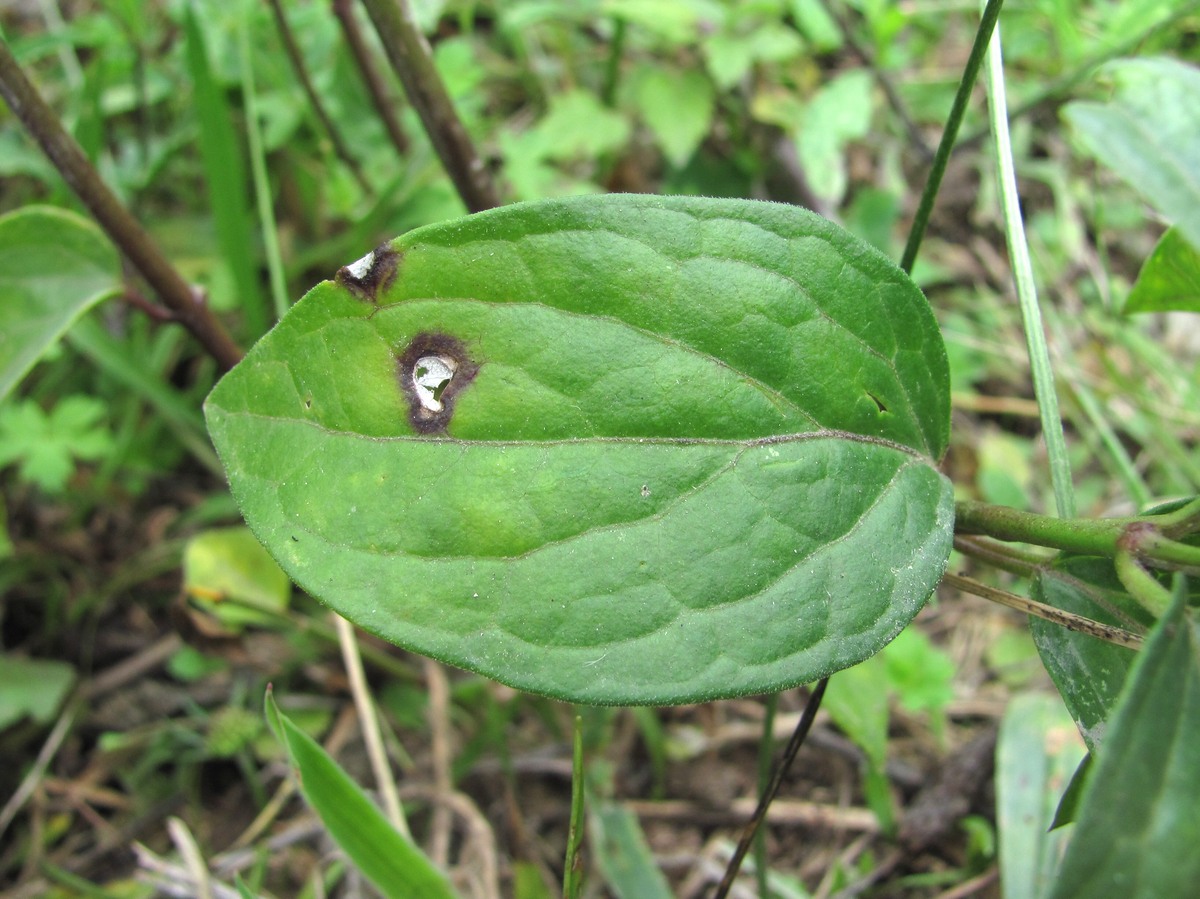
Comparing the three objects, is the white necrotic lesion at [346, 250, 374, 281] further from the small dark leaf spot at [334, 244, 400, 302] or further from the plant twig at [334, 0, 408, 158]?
the plant twig at [334, 0, 408, 158]

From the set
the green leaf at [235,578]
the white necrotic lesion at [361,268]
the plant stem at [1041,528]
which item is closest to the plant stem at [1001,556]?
the plant stem at [1041,528]

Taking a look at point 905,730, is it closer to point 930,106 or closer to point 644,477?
point 644,477

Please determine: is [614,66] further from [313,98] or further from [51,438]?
[51,438]

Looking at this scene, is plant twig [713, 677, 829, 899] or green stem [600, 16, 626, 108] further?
green stem [600, 16, 626, 108]

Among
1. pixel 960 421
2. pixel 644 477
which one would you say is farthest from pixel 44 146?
pixel 960 421

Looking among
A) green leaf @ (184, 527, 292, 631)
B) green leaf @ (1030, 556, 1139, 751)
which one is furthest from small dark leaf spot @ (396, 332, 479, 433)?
green leaf @ (184, 527, 292, 631)

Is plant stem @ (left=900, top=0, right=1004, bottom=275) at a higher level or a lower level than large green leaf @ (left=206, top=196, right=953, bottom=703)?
higher

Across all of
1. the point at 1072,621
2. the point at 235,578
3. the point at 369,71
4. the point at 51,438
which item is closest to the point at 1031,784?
the point at 1072,621
